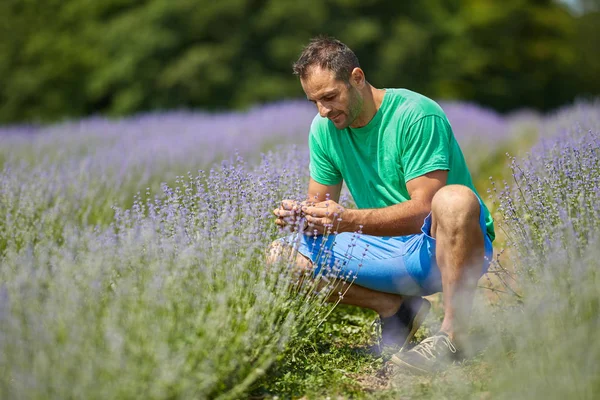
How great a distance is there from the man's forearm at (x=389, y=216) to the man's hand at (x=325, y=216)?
3 cm

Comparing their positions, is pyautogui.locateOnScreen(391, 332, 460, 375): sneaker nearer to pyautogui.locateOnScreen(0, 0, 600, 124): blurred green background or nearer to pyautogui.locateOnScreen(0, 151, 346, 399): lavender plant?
pyautogui.locateOnScreen(0, 151, 346, 399): lavender plant

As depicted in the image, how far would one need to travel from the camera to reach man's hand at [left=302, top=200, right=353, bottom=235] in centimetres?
273

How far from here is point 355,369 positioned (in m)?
2.89

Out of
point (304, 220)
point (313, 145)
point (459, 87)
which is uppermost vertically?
point (313, 145)

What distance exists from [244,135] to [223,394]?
16.3ft

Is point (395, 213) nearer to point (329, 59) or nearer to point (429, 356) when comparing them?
point (429, 356)

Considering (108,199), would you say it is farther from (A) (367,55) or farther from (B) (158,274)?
(A) (367,55)

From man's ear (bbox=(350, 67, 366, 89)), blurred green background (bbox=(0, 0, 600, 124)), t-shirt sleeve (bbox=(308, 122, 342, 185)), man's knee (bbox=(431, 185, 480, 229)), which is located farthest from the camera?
blurred green background (bbox=(0, 0, 600, 124))

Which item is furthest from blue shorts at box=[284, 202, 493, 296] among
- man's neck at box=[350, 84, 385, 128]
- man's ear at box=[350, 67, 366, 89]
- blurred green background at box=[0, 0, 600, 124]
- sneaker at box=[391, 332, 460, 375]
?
blurred green background at box=[0, 0, 600, 124]

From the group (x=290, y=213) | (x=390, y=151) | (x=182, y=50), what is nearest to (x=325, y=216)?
(x=290, y=213)

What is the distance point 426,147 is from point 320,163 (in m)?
0.56

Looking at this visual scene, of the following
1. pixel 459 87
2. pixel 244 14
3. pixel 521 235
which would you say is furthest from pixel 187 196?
pixel 459 87

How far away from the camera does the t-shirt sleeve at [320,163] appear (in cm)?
317

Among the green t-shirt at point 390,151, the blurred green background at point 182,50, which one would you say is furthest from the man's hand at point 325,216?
the blurred green background at point 182,50
